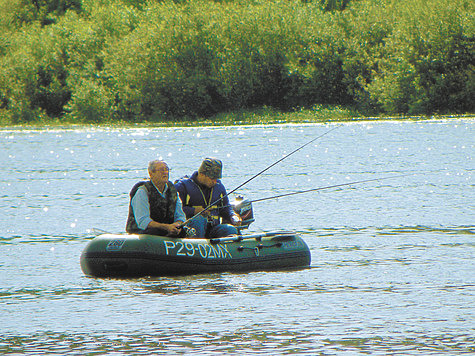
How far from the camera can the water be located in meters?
7.38

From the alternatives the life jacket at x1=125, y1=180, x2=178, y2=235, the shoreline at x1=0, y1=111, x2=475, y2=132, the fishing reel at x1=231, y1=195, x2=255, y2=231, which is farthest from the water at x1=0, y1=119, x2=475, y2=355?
the shoreline at x1=0, y1=111, x2=475, y2=132

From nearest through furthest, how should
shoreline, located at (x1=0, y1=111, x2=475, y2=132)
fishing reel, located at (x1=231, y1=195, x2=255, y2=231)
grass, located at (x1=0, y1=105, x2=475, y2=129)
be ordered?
fishing reel, located at (x1=231, y1=195, x2=255, y2=231)
shoreline, located at (x1=0, y1=111, x2=475, y2=132)
grass, located at (x1=0, y1=105, x2=475, y2=129)

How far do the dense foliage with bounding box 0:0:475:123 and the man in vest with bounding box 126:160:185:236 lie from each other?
142 ft

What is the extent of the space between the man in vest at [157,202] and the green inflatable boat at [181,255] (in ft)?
0.53

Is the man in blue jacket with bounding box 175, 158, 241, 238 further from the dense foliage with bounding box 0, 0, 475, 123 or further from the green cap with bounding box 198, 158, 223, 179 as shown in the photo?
the dense foliage with bounding box 0, 0, 475, 123

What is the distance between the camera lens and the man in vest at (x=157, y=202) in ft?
32.7

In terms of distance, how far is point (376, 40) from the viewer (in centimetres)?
5816

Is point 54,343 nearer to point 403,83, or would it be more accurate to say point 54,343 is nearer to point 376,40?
point 403,83

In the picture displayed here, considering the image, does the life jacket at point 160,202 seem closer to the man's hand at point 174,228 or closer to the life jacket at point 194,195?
the man's hand at point 174,228

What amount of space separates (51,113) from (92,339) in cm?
5856

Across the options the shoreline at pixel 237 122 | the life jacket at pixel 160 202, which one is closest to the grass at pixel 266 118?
the shoreline at pixel 237 122

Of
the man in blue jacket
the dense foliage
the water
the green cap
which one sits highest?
the dense foliage

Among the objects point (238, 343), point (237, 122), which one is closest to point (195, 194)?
point (238, 343)

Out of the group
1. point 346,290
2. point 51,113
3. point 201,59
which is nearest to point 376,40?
point 201,59
